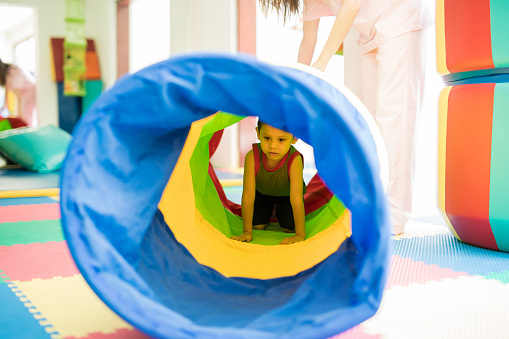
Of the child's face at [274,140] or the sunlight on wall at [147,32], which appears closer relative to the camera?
the child's face at [274,140]

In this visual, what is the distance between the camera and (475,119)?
177 cm

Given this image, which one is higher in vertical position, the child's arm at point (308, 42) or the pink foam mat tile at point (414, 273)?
the child's arm at point (308, 42)

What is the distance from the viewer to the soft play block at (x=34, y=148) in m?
4.54

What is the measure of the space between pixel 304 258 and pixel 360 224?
470 mm

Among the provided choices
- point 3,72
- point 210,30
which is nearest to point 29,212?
point 210,30

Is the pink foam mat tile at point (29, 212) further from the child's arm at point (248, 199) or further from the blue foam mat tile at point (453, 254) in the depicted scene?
the blue foam mat tile at point (453, 254)

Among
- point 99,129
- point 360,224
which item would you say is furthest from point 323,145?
point 99,129

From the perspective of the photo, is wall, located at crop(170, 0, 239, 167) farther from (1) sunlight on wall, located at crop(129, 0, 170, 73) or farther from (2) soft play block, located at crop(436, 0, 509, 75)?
(2) soft play block, located at crop(436, 0, 509, 75)

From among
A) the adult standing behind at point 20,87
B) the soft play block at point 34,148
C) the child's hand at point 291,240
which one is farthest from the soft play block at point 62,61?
the child's hand at point 291,240

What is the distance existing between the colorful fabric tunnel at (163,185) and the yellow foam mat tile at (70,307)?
168 millimetres

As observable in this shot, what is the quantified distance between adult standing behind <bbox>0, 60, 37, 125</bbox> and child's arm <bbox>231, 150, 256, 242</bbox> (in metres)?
5.43

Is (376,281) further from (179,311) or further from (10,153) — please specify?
(10,153)

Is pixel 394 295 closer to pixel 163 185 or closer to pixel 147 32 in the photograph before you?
pixel 163 185

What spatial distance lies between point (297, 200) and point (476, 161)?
66cm
